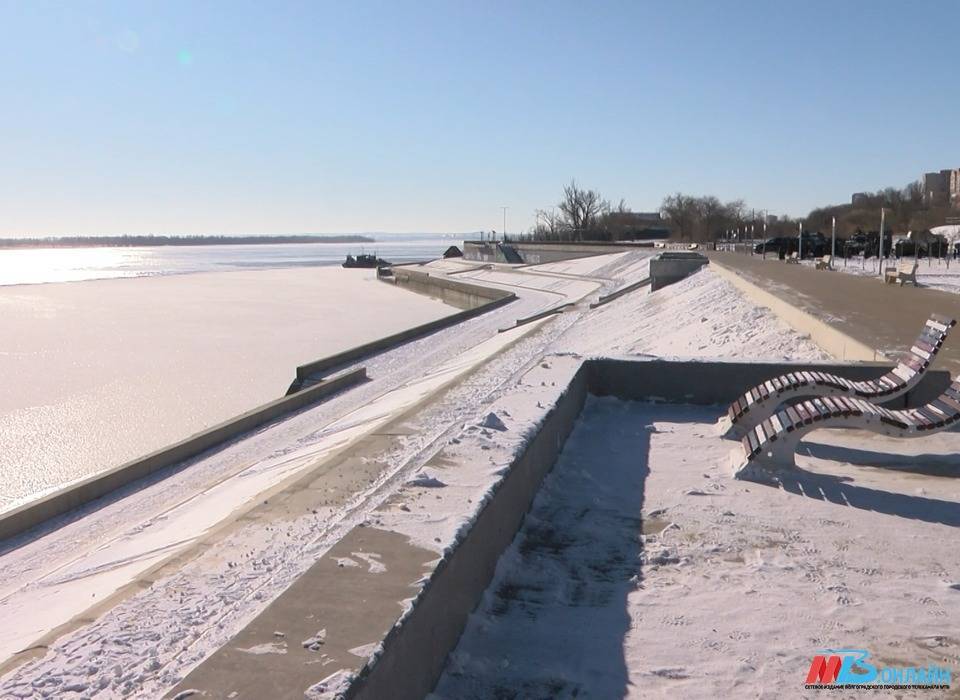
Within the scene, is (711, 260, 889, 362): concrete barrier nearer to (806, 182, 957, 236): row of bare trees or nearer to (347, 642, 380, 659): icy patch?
(347, 642, 380, 659): icy patch

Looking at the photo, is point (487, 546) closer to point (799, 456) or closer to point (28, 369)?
point (799, 456)

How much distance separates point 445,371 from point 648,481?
40.7 feet

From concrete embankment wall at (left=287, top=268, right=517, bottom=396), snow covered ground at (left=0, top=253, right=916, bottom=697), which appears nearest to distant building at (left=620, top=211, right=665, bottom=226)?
concrete embankment wall at (left=287, top=268, right=517, bottom=396)

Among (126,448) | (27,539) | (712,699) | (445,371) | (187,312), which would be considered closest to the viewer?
(712,699)

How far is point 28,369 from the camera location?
23516mm

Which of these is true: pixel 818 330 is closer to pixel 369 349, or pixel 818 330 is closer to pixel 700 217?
pixel 369 349


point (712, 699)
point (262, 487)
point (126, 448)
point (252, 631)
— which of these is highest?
point (252, 631)

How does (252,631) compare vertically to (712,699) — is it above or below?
above

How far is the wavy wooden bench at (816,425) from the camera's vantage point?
5.52 metres

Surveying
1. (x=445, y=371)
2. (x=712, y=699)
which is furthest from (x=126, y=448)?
(x=712, y=699)

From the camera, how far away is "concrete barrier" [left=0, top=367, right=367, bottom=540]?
10.1 metres

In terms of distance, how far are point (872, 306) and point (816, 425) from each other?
999 cm
